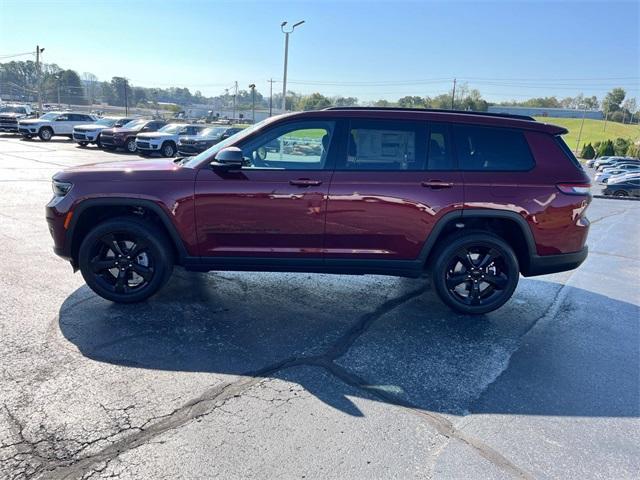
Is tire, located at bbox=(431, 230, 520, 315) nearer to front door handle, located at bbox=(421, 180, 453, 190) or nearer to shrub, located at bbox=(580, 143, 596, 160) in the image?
front door handle, located at bbox=(421, 180, 453, 190)

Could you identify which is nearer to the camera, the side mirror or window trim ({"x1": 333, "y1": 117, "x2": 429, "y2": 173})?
the side mirror

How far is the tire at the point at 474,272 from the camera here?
422cm

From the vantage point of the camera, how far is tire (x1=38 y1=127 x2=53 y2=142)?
2703 centimetres

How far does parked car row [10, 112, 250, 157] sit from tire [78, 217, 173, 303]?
15.8 metres

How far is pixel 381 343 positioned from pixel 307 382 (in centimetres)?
89

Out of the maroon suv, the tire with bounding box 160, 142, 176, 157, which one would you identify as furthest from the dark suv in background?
the maroon suv

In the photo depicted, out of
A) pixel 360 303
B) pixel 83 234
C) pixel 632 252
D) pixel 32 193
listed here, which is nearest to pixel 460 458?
pixel 360 303

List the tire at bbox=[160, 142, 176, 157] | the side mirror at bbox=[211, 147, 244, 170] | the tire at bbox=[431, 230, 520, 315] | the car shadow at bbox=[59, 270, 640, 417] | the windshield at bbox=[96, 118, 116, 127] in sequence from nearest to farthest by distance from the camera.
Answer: the car shadow at bbox=[59, 270, 640, 417] → the side mirror at bbox=[211, 147, 244, 170] → the tire at bbox=[431, 230, 520, 315] → the tire at bbox=[160, 142, 176, 157] → the windshield at bbox=[96, 118, 116, 127]

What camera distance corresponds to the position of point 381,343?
3730 millimetres

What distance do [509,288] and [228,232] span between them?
9.06 feet

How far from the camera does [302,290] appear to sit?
490 centimetres

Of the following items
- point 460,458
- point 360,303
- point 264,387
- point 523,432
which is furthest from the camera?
point 360,303

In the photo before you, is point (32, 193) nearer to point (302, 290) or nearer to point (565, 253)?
point (302, 290)

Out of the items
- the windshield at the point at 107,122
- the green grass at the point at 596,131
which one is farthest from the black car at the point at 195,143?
the green grass at the point at 596,131
